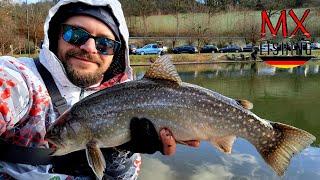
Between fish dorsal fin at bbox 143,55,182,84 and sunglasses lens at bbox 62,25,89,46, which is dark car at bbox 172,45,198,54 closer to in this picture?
sunglasses lens at bbox 62,25,89,46

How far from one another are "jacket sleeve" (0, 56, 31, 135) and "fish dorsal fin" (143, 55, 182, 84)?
0.95 meters

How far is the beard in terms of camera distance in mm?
3705

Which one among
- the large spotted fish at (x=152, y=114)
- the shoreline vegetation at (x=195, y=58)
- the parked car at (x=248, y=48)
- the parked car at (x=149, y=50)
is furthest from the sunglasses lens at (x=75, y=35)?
the parked car at (x=248, y=48)

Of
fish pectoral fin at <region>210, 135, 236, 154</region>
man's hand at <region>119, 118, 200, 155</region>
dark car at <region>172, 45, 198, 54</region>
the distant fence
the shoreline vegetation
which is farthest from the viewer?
the distant fence

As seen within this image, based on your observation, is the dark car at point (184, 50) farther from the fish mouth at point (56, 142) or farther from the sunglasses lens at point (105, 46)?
the fish mouth at point (56, 142)

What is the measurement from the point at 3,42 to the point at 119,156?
138 ft

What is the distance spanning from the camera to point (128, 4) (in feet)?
285

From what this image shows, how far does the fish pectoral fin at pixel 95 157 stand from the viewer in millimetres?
3285

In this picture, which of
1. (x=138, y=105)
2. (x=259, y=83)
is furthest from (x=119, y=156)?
(x=259, y=83)

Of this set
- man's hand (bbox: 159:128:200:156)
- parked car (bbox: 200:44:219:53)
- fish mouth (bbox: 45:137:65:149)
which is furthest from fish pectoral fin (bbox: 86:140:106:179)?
parked car (bbox: 200:44:219:53)

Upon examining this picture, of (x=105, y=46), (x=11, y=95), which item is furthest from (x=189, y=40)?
(x=11, y=95)

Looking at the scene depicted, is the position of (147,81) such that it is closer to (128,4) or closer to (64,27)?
(64,27)

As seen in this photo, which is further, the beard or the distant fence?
the distant fence

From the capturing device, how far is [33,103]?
3.16 metres
